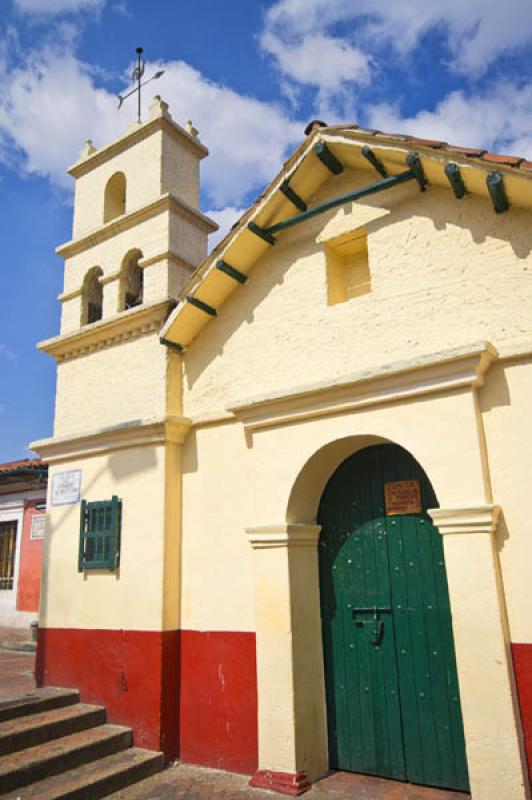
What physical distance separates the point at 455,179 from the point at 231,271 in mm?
2339

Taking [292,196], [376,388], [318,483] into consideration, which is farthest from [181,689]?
[292,196]

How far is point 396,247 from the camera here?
548 cm

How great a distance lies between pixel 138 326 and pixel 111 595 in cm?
290

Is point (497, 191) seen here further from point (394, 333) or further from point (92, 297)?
point (92, 297)

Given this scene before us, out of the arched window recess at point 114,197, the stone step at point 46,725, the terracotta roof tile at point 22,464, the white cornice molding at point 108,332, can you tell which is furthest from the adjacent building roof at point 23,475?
the stone step at point 46,725

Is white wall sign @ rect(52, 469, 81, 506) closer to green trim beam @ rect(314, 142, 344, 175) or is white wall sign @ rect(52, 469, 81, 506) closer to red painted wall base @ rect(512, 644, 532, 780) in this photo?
green trim beam @ rect(314, 142, 344, 175)

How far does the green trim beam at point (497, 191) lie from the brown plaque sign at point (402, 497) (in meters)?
2.35

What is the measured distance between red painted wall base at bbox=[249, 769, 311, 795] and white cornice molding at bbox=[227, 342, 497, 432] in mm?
2903

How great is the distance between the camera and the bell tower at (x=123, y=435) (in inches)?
239

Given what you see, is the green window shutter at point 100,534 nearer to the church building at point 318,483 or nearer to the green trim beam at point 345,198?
the church building at point 318,483

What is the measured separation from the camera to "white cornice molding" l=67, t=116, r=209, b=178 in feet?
24.8

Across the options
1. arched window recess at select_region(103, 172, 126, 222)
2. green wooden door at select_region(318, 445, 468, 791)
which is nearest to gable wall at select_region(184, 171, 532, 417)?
green wooden door at select_region(318, 445, 468, 791)

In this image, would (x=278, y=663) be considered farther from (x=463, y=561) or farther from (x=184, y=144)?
(x=184, y=144)

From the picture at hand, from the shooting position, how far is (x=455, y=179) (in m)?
4.93
